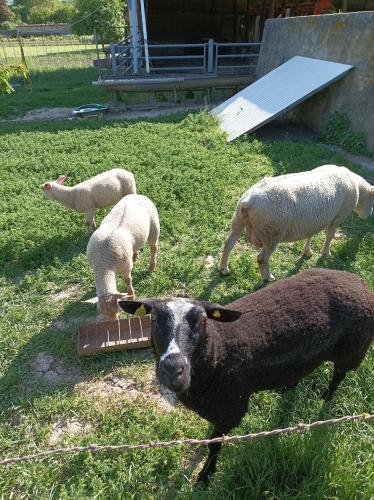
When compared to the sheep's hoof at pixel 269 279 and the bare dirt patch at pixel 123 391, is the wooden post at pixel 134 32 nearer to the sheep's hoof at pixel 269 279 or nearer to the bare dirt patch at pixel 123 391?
the sheep's hoof at pixel 269 279

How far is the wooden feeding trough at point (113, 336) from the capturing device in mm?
4277

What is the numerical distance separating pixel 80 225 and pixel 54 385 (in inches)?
136

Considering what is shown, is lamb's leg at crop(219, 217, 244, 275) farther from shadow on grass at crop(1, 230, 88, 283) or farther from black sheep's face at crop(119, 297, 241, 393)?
black sheep's face at crop(119, 297, 241, 393)

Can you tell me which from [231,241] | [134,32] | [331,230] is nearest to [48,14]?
[134,32]

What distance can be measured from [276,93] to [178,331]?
10255 mm

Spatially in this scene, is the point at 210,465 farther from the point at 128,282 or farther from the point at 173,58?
the point at 173,58

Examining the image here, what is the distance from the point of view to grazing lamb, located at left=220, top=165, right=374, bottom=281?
4781 millimetres

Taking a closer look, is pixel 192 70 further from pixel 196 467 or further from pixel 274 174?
pixel 196 467

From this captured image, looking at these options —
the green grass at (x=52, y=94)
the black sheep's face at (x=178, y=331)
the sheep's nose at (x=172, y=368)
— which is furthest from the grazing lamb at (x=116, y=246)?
the green grass at (x=52, y=94)

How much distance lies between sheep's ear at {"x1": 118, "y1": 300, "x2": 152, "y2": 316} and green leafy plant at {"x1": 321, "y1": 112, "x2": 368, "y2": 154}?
860 cm

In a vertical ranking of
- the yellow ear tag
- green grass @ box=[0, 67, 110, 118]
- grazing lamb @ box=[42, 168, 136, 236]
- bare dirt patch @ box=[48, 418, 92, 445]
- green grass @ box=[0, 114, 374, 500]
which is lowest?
green grass @ box=[0, 67, 110, 118]

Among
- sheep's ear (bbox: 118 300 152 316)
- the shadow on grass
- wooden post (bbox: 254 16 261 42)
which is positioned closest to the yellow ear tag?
sheep's ear (bbox: 118 300 152 316)

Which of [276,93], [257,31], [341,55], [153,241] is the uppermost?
[341,55]

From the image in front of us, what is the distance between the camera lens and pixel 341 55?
411 inches
